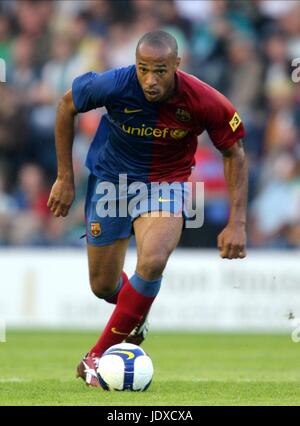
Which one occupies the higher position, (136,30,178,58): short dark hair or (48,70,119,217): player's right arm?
(136,30,178,58): short dark hair

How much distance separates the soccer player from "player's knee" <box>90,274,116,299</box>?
29cm

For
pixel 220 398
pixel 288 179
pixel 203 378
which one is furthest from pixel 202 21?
pixel 220 398

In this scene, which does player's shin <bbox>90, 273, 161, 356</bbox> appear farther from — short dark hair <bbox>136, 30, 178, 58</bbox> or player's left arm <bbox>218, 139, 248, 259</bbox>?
short dark hair <bbox>136, 30, 178, 58</bbox>

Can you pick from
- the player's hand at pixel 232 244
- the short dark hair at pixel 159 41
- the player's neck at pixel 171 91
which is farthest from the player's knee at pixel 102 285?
the short dark hair at pixel 159 41

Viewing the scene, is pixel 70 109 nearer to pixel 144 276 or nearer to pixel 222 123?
pixel 222 123

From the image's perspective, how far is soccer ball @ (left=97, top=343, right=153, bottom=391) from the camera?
6.95 m

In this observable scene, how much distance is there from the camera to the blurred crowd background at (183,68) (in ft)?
48.2

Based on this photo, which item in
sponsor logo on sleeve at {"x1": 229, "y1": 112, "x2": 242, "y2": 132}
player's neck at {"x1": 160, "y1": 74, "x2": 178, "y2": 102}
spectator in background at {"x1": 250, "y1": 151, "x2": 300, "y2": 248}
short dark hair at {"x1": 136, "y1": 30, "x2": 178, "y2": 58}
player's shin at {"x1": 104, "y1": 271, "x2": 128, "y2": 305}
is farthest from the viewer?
spectator in background at {"x1": 250, "y1": 151, "x2": 300, "y2": 248}

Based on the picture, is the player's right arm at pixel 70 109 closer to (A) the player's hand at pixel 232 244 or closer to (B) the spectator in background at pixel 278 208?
(A) the player's hand at pixel 232 244

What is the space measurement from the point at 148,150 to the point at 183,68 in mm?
7749

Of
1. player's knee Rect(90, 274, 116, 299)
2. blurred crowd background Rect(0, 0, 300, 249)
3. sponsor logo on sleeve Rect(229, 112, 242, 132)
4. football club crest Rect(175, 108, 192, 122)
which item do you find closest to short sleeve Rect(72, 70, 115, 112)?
football club crest Rect(175, 108, 192, 122)

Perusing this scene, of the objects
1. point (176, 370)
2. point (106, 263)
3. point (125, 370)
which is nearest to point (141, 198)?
point (106, 263)

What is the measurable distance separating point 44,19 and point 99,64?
1.34m

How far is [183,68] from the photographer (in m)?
15.3
